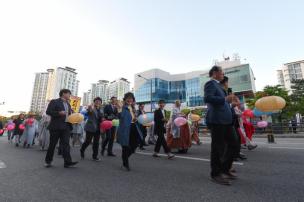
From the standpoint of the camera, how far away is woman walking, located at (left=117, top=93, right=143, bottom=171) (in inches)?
169

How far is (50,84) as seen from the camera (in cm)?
11850

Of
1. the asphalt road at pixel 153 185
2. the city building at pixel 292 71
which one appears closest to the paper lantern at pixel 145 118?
the asphalt road at pixel 153 185

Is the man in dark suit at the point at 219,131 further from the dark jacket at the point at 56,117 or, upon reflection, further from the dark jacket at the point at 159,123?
the dark jacket at the point at 56,117

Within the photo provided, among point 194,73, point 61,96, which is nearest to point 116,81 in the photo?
point 194,73

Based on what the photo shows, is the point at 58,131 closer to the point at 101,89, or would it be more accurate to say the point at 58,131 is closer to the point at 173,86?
the point at 173,86

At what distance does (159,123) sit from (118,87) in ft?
416

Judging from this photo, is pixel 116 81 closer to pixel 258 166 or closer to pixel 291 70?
pixel 291 70

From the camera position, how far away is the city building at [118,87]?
130500 millimetres

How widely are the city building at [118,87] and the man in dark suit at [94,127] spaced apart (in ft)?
410

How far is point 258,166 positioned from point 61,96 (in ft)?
16.2

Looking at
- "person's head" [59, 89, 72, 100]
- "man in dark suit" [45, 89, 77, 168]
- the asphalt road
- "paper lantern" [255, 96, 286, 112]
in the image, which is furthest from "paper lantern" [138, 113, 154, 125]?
"paper lantern" [255, 96, 286, 112]

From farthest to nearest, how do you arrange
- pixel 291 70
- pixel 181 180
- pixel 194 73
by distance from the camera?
pixel 291 70 < pixel 194 73 < pixel 181 180

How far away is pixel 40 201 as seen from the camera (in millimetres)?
2410

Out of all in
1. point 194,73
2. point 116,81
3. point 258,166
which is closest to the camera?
point 258,166
